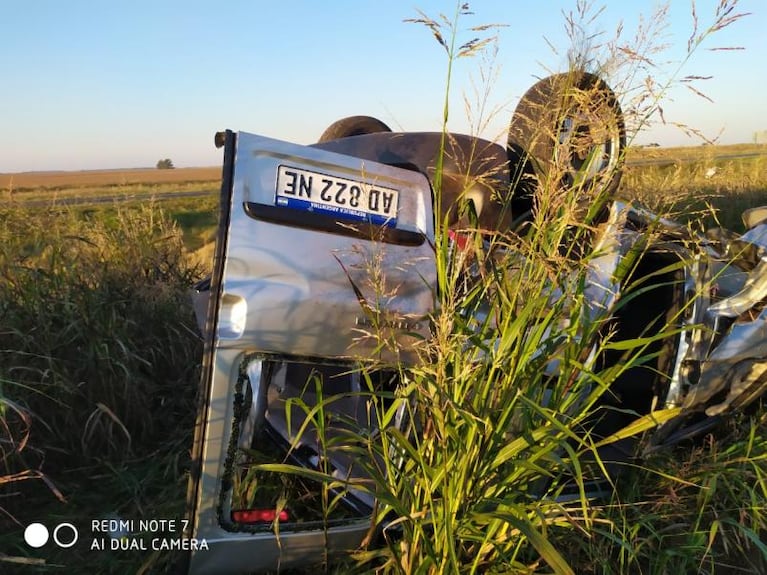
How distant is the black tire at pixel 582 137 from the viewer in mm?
1828

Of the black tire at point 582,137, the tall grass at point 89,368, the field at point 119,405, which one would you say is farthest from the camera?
the tall grass at point 89,368

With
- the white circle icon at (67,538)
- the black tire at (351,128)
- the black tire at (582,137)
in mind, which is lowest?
the white circle icon at (67,538)

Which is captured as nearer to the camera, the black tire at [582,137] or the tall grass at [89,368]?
the black tire at [582,137]

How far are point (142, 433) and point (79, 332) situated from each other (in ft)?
2.12

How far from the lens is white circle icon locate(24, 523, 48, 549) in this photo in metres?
2.72

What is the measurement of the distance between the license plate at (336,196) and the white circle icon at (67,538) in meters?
1.88

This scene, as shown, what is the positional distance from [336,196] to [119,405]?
2.08 meters

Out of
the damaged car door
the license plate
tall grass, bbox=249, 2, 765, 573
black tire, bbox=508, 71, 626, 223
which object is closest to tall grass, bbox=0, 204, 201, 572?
the damaged car door

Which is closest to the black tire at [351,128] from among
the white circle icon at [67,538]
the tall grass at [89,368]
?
the tall grass at [89,368]

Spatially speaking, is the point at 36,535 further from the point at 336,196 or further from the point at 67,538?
the point at 336,196

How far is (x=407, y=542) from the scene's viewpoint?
204cm

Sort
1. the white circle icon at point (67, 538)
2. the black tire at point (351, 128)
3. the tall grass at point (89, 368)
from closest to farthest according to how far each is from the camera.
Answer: the white circle icon at point (67, 538), the tall grass at point (89, 368), the black tire at point (351, 128)

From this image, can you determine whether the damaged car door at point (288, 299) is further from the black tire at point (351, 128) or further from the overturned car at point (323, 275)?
the black tire at point (351, 128)

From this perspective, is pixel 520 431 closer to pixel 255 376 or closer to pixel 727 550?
pixel 255 376
